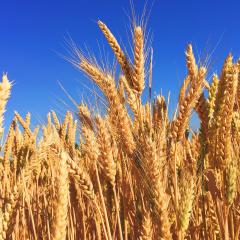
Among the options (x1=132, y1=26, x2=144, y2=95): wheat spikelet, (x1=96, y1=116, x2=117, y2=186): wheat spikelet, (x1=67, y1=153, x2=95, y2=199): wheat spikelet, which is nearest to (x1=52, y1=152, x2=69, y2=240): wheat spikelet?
(x1=67, y1=153, x2=95, y2=199): wheat spikelet

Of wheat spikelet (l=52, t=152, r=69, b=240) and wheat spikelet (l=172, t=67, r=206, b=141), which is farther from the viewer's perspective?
wheat spikelet (l=172, t=67, r=206, b=141)

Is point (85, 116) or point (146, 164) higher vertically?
point (85, 116)

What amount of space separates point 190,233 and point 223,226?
403mm

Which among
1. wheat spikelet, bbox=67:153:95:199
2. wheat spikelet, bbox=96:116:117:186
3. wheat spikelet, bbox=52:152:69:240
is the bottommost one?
wheat spikelet, bbox=52:152:69:240

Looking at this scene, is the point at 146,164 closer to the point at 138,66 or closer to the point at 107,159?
the point at 107,159

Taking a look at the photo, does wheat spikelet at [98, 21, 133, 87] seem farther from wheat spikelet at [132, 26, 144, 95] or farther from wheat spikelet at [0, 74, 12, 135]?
wheat spikelet at [0, 74, 12, 135]

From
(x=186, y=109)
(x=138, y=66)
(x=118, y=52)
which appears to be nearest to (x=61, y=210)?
(x=186, y=109)

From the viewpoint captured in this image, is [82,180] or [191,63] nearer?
[82,180]

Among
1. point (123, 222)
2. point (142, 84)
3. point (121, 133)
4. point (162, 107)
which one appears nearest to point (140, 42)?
point (142, 84)

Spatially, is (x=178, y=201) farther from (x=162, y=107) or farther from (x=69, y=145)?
(x=69, y=145)

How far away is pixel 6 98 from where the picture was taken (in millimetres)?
1503

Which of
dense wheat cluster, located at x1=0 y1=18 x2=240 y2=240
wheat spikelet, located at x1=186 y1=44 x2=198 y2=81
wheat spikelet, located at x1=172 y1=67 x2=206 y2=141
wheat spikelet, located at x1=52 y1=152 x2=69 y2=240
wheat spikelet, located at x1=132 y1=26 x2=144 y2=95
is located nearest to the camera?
wheat spikelet, located at x1=52 y1=152 x2=69 y2=240

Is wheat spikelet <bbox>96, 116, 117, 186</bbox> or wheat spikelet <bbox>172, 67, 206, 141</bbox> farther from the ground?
wheat spikelet <bbox>172, 67, 206, 141</bbox>

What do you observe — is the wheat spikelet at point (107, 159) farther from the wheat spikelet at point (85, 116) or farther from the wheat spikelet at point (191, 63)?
the wheat spikelet at point (191, 63)
